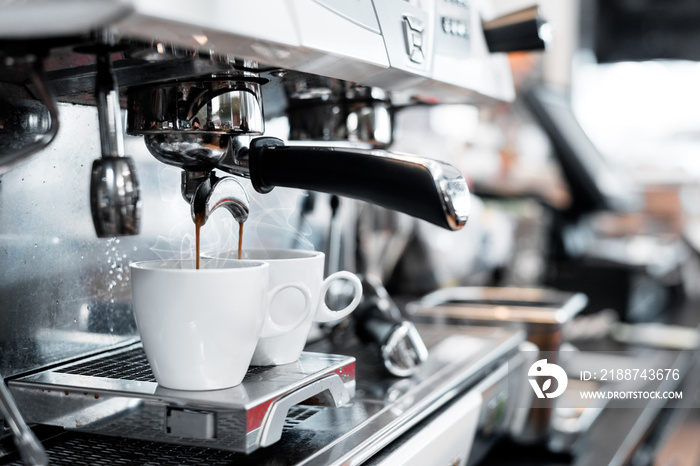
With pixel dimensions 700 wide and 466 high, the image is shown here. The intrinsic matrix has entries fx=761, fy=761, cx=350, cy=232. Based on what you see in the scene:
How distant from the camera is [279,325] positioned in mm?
536

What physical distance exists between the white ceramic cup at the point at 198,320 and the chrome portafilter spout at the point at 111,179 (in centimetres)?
6

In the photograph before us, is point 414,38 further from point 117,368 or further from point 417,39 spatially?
point 117,368

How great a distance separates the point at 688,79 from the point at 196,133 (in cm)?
347

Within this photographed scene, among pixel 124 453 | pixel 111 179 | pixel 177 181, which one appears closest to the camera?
pixel 111 179

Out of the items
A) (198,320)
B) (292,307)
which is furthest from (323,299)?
(198,320)

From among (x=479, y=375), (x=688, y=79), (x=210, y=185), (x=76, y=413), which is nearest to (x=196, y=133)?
(x=210, y=185)

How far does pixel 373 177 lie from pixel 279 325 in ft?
0.43

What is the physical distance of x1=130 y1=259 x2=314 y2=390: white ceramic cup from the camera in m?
0.45

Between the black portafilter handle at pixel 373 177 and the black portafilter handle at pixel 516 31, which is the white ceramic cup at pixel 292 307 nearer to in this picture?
the black portafilter handle at pixel 373 177

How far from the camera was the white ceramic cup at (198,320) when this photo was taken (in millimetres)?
454

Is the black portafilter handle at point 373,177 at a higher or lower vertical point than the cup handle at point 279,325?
higher

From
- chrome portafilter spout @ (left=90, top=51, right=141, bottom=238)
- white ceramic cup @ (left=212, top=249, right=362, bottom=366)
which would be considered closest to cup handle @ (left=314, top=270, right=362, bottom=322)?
white ceramic cup @ (left=212, top=249, right=362, bottom=366)

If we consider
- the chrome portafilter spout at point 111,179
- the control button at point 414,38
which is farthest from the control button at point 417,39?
the chrome portafilter spout at point 111,179

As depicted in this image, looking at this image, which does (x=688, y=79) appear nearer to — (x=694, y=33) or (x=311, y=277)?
(x=694, y=33)
